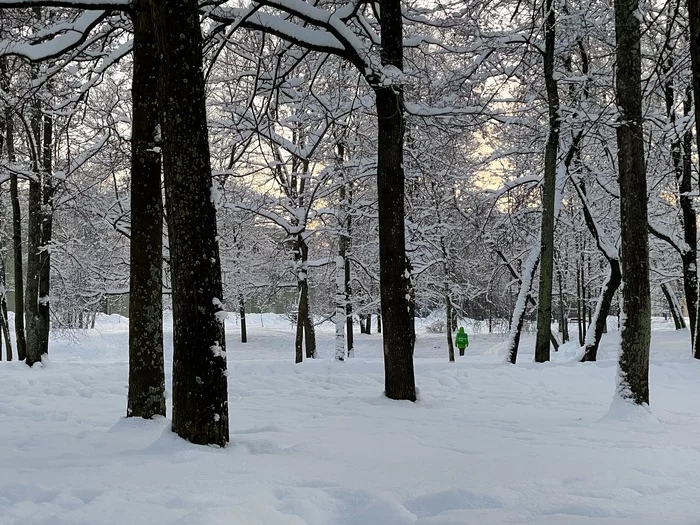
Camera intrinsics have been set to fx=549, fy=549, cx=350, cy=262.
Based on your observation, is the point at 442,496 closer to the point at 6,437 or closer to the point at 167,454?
the point at 167,454

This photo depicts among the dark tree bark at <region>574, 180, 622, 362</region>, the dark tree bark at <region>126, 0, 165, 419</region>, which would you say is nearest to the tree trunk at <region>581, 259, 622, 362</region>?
the dark tree bark at <region>574, 180, 622, 362</region>

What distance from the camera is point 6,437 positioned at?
4.58m

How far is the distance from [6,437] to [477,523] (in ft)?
12.9

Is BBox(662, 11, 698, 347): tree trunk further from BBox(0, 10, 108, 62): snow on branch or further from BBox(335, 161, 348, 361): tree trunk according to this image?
BBox(0, 10, 108, 62): snow on branch

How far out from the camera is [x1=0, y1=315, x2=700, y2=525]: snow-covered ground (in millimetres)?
2883

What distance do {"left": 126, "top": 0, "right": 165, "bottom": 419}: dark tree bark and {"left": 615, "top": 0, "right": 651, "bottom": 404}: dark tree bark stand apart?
4.91m

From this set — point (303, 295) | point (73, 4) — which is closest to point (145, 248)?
point (73, 4)

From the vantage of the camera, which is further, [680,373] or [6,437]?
[680,373]

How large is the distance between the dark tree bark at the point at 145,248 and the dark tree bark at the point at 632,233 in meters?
4.91

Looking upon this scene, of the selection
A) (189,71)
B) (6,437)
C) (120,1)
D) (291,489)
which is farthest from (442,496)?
(120,1)

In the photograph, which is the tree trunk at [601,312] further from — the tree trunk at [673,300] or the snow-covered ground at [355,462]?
the tree trunk at [673,300]

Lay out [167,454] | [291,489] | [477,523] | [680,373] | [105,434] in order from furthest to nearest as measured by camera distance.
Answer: [680,373] → [105,434] → [167,454] → [291,489] → [477,523]

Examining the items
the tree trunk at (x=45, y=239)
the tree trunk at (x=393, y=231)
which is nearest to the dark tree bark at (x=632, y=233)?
the tree trunk at (x=393, y=231)

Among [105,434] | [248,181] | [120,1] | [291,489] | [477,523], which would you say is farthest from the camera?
[248,181]
